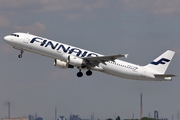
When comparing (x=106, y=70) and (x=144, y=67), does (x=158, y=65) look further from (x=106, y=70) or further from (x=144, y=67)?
(x=106, y=70)

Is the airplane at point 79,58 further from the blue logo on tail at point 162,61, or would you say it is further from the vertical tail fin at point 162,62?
the blue logo on tail at point 162,61

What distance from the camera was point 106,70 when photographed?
3482 inches

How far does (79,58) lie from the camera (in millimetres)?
86125

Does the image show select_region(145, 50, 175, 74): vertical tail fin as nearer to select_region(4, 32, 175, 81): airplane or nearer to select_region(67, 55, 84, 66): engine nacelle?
select_region(4, 32, 175, 81): airplane

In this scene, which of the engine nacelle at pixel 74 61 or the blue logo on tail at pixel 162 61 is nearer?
the engine nacelle at pixel 74 61

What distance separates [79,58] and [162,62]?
1840 centimetres

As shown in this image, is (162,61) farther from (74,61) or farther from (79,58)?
(74,61)

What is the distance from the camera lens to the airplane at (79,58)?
84.9 m

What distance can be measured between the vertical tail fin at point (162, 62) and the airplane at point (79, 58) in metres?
2.79

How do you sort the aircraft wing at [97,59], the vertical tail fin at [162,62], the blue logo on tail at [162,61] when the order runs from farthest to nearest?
the blue logo on tail at [162,61] → the vertical tail fin at [162,62] → the aircraft wing at [97,59]

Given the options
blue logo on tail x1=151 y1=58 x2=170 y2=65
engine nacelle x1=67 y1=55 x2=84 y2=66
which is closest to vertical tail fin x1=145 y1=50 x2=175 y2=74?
blue logo on tail x1=151 y1=58 x2=170 y2=65

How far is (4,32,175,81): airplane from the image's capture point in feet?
279

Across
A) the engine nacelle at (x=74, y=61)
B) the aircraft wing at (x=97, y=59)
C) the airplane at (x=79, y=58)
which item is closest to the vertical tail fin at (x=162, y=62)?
the airplane at (x=79, y=58)

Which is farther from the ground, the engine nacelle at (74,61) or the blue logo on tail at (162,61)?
the blue logo on tail at (162,61)
